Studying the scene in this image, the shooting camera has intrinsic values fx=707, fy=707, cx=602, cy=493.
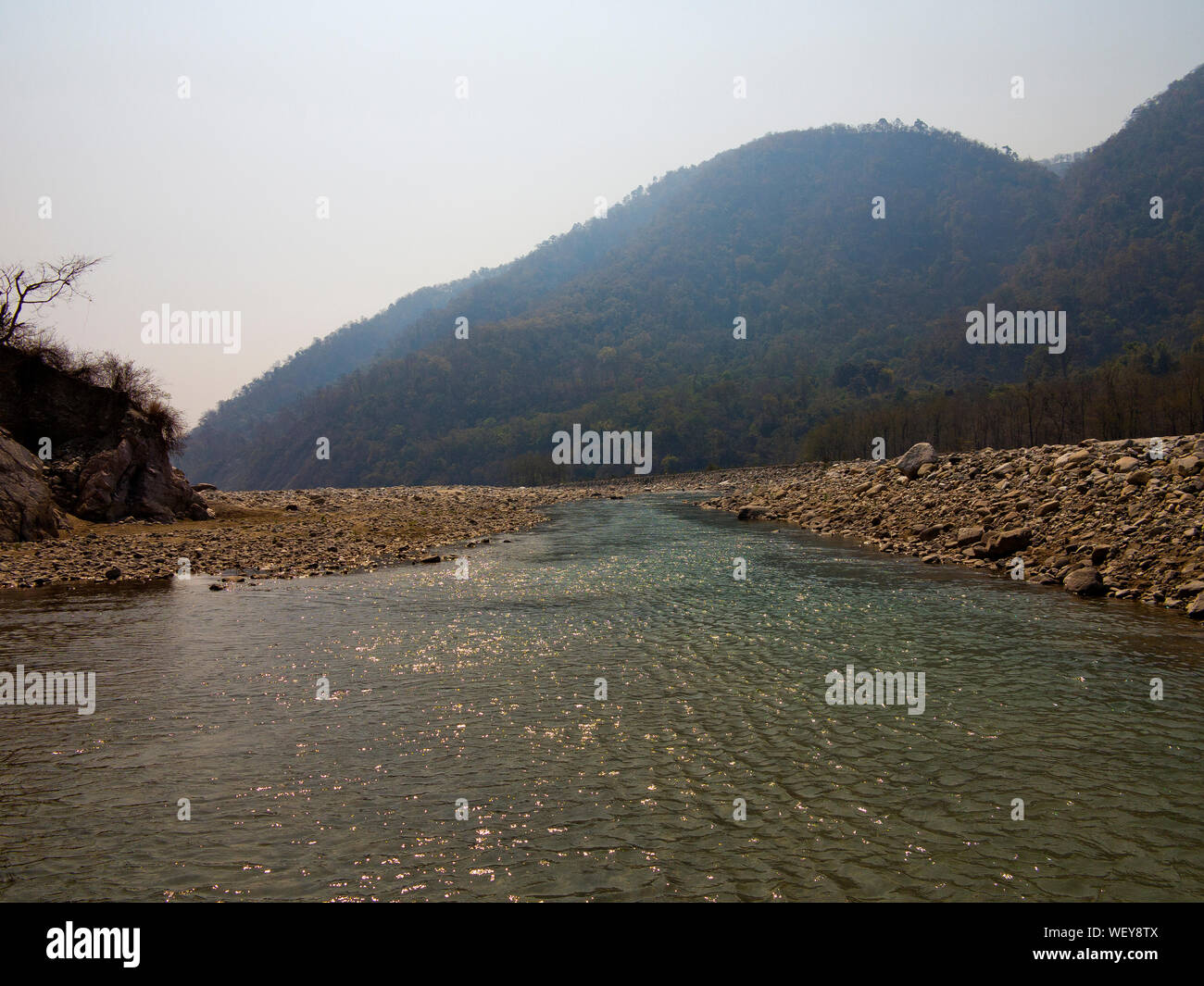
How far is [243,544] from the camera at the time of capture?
26938mm

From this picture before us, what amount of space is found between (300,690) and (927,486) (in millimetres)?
29336

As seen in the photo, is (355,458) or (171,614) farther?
(355,458)

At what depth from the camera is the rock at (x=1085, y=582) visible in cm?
1739

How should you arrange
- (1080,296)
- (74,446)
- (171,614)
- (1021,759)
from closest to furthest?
(1021,759) < (171,614) < (74,446) < (1080,296)

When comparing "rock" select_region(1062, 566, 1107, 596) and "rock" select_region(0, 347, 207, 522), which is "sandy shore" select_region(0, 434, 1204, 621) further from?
"rock" select_region(0, 347, 207, 522)

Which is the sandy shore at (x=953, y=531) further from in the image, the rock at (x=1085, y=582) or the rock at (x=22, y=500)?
the rock at (x=22, y=500)

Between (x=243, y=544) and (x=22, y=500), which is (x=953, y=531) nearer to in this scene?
(x=243, y=544)

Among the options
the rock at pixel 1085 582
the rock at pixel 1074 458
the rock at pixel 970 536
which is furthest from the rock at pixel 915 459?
the rock at pixel 1085 582

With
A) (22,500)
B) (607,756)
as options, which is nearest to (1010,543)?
(607,756)

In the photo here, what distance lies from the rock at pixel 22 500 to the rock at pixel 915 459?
36.5 metres

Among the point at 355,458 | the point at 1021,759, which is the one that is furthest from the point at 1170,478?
the point at 355,458
